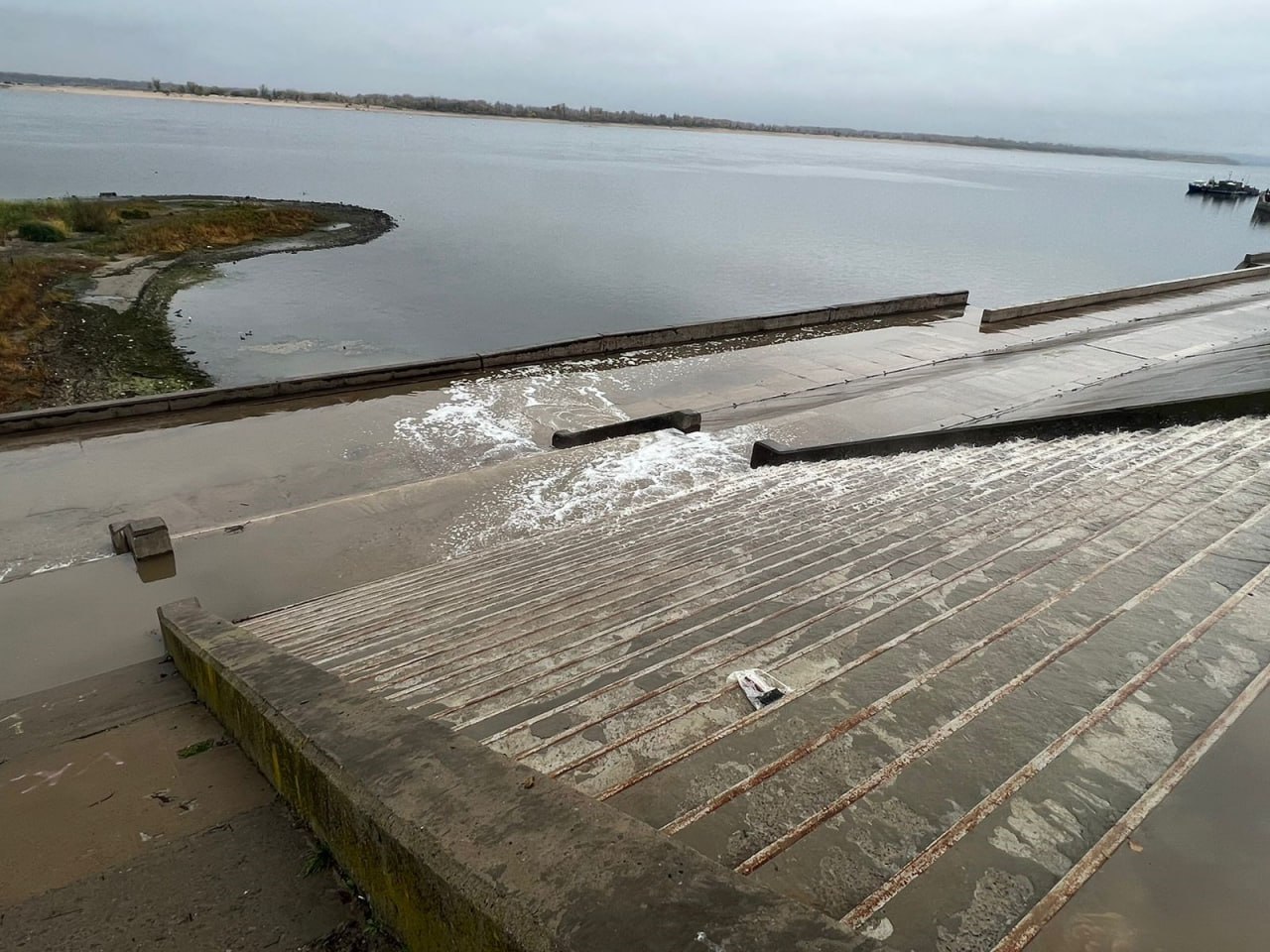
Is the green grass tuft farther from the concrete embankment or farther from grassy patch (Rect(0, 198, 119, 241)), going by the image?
the concrete embankment

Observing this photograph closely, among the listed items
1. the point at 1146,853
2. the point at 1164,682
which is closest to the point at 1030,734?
the point at 1146,853

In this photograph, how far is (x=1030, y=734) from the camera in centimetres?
304

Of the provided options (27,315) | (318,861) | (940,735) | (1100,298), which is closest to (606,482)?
(940,735)

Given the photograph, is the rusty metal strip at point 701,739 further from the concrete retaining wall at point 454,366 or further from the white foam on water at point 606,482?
the concrete retaining wall at point 454,366

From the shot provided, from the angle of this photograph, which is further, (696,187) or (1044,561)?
→ (696,187)

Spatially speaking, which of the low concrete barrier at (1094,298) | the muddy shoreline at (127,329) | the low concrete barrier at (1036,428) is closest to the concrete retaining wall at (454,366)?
the low concrete barrier at (1094,298)

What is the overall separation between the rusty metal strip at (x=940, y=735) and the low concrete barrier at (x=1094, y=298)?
71.1 feet

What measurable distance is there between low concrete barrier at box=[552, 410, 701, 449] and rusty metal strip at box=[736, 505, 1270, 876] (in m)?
8.76

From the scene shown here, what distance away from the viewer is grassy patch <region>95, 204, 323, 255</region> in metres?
33.2

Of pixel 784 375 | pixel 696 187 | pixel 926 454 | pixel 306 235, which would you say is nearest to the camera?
pixel 926 454

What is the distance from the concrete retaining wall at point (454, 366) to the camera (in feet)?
42.3

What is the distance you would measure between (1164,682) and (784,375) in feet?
49.1

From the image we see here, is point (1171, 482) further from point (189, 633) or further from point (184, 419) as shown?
point (184, 419)

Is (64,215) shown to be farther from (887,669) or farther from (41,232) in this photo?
(887,669)
